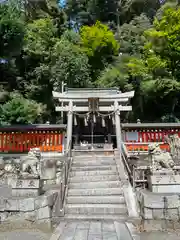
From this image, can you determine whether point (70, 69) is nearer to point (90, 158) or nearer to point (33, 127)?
point (33, 127)

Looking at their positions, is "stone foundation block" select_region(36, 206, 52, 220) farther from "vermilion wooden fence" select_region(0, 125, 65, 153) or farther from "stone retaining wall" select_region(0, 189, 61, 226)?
"vermilion wooden fence" select_region(0, 125, 65, 153)

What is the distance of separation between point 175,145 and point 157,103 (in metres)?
12.3

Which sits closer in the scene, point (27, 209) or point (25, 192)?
point (27, 209)

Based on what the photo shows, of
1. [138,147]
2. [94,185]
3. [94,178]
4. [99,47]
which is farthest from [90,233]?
[99,47]

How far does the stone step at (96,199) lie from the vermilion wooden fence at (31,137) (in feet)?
22.4

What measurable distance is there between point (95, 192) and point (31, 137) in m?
7.88

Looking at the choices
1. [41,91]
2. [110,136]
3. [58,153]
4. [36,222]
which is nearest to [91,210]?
[36,222]

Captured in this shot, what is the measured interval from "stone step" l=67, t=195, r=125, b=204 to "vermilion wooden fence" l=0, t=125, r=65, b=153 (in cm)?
681

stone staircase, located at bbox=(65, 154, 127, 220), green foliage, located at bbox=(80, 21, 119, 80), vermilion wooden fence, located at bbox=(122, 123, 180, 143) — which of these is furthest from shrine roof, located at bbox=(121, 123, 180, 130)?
green foliage, located at bbox=(80, 21, 119, 80)

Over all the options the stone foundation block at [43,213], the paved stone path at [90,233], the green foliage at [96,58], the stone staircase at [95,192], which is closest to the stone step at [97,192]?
the stone staircase at [95,192]

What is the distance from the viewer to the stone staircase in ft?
24.1

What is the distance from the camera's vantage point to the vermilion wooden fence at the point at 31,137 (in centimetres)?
1471

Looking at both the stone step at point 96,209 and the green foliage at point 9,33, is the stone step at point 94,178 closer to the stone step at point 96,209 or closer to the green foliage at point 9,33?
the stone step at point 96,209

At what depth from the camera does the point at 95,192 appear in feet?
27.5
